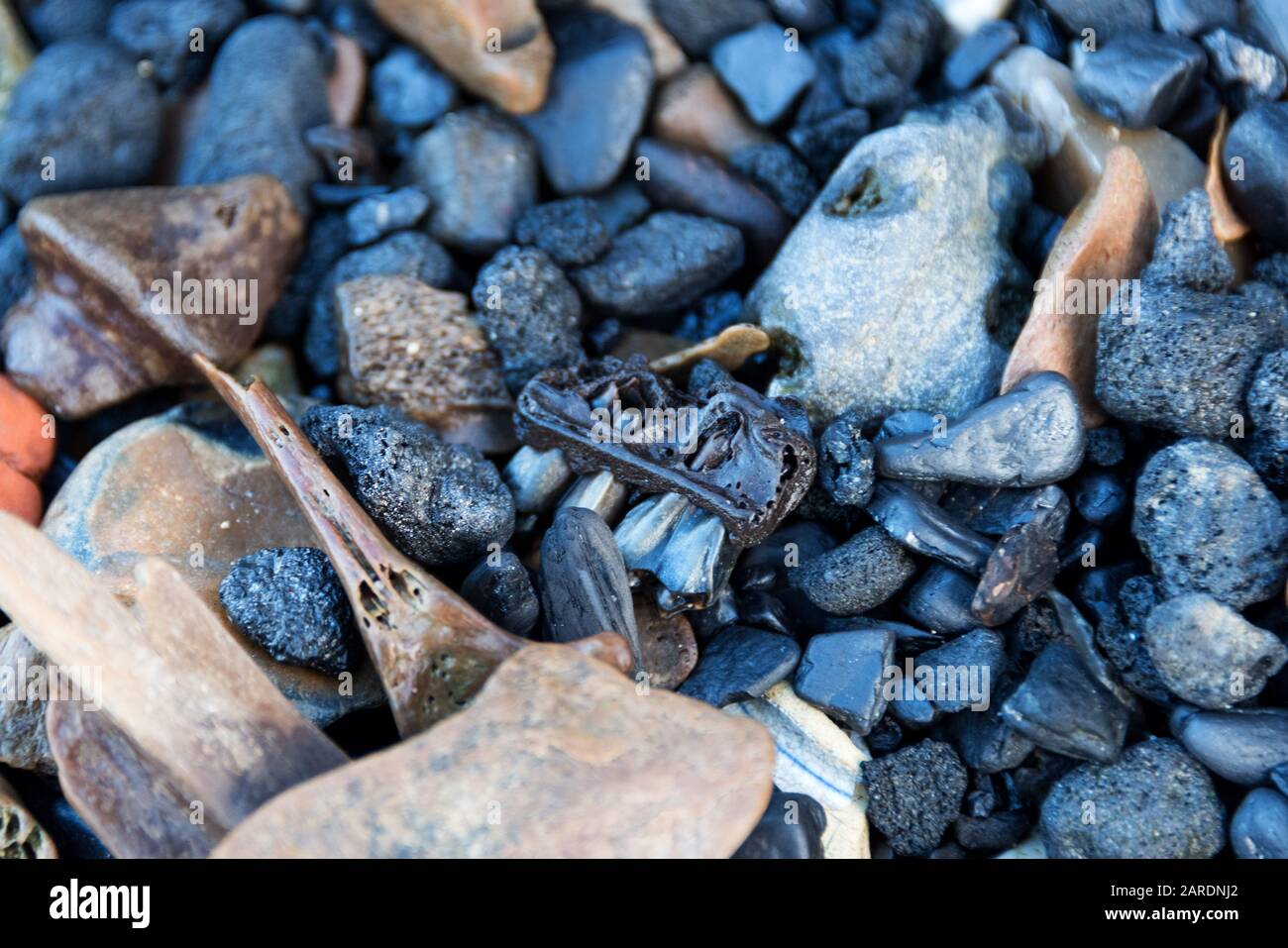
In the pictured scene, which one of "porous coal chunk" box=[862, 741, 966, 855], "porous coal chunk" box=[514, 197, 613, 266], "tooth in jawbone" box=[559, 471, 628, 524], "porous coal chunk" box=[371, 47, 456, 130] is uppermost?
"porous coal chunk" box=[371, 47, 456, 130]

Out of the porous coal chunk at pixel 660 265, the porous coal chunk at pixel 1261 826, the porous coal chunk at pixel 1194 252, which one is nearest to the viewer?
the porous coal chunk at pixel 1261 826

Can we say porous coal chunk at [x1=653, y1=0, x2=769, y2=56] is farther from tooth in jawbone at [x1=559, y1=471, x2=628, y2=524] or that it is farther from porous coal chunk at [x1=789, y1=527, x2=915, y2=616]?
porous coal chunk at [x1=789, y1=527, x2=915, y2=616]

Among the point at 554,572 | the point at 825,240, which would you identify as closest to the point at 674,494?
the point at 554,572

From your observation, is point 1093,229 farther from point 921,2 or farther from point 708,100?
point 708,100

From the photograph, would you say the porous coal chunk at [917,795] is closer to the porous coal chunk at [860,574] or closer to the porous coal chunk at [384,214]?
the porous coal chunk at [860,574]

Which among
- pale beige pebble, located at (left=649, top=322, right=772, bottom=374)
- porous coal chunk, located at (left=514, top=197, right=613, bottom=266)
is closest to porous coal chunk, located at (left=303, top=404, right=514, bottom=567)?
pale beige pebble, located at (left=649, top=322, right=772, bottom=374)

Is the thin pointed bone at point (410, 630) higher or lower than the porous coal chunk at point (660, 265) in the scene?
lower

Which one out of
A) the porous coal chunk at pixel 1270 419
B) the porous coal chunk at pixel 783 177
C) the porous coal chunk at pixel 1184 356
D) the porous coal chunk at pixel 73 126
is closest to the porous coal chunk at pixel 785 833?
the porous coal chunk at pixel 1184 356

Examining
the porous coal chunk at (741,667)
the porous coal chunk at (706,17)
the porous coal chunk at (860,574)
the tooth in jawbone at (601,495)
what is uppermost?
the porous coal chunk at (706,17)
